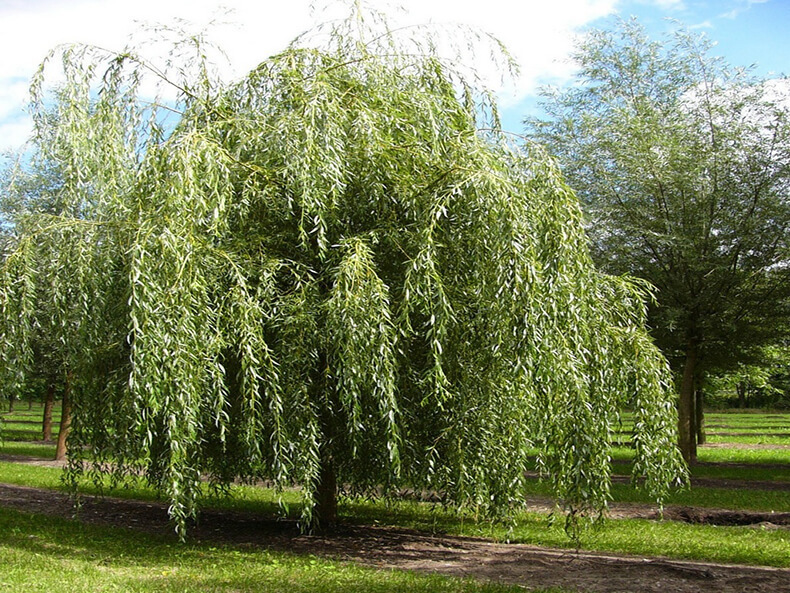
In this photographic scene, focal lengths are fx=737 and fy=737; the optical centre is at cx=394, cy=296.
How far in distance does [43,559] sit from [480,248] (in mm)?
5142

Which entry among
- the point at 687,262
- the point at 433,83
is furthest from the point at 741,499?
the point at 433,83

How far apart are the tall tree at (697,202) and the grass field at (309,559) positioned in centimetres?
329

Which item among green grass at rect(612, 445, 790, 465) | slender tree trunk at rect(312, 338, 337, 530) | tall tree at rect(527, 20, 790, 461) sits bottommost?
green grass at rect(612, 445, 790, 465)

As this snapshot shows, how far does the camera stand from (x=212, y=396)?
268 inches

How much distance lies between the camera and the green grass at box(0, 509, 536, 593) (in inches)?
238

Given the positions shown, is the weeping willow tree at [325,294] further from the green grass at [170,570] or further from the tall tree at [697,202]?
the tall tree at [697,202]

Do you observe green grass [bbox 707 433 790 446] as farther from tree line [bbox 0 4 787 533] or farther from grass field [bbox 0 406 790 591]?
tree line [bbox 0 4 787 533]

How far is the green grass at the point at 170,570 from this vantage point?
6.05 meters

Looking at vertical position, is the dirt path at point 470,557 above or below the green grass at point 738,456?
below

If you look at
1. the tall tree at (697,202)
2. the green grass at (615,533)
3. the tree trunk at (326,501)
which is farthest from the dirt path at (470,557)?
the tall tree at (697,202)

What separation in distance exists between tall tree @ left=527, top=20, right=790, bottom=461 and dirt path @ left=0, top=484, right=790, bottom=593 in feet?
23.4

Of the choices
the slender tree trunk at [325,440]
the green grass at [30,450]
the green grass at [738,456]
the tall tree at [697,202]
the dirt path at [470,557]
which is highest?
the tall tree at [697,202]

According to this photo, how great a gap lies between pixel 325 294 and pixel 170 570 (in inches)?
115

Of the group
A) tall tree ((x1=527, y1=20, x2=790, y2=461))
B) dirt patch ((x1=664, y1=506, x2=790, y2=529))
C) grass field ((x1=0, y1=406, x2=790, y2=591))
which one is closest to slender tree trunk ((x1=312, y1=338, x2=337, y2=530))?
grass field ((x1=0, y1=406, x2=790, y2=591))
